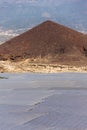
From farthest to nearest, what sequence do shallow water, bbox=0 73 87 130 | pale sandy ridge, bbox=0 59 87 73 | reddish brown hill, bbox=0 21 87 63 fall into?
reddish brown hill, bbox=0 21 87 63
pale sandy ridge, bbox=0 59 87 73
shallow water, bbox=0 73 87 130

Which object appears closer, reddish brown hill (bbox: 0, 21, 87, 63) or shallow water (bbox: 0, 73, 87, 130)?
shallow water (bbox: 0, 73, 87, 130)

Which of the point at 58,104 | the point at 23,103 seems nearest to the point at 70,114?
the point at 58,104

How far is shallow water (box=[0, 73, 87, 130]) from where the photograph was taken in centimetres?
1297

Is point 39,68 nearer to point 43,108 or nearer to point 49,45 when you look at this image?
point 49,45

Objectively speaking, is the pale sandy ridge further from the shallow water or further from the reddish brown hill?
the shallow water

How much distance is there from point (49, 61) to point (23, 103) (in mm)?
25856

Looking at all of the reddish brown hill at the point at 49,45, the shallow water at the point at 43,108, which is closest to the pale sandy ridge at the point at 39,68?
the reddish brown hill at the point at 49,45

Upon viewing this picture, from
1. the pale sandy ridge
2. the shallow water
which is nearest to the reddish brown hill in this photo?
the pale sandy ridge

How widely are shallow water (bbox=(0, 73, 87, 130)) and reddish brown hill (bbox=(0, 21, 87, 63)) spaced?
20.4m

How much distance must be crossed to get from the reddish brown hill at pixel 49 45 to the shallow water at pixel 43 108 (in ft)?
67.0

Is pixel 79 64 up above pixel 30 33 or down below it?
below

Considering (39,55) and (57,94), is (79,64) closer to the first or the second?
(39,55)

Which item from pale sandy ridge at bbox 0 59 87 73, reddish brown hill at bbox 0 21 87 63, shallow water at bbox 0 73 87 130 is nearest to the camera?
shallow water at bbox 0 73 87 130

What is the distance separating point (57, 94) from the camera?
20.6m
